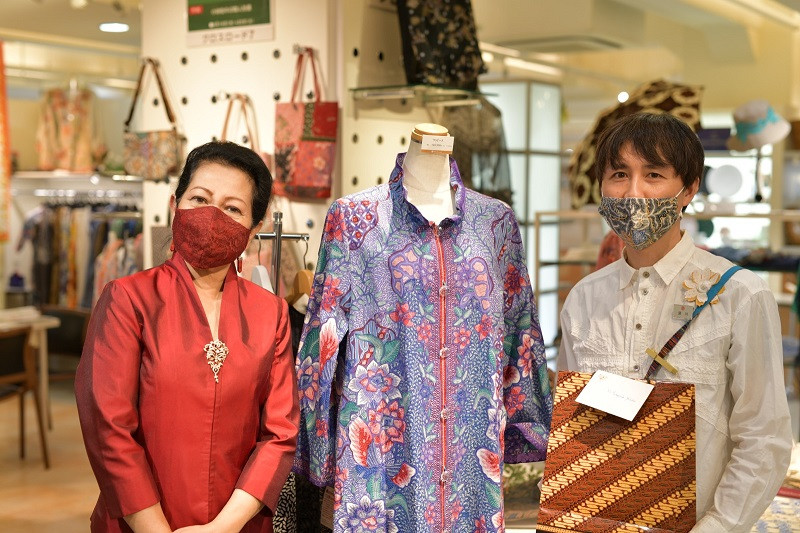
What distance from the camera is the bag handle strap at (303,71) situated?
3852mm

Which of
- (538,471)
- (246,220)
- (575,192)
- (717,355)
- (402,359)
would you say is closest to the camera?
(717,355)

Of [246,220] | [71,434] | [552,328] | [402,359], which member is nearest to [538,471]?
[402,359]

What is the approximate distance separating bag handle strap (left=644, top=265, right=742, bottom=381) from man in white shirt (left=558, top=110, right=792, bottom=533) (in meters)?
0.01

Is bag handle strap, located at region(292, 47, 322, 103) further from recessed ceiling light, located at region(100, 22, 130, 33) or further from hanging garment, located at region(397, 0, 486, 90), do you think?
recessed ceiling light, located at region(100, 22, 130, 33)

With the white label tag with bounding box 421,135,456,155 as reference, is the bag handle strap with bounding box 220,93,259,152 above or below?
above

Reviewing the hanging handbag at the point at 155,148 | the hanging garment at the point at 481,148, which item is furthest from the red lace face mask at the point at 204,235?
the hanging garment at the point at 481,148

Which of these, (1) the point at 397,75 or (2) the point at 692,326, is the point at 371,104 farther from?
(2) the point at 692,326

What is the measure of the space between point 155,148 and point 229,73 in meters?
0.54

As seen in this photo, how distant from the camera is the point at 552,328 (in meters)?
7.23

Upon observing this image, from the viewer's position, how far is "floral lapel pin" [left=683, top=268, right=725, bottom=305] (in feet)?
6.63

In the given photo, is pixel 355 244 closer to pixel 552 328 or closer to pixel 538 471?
pixel 538 471

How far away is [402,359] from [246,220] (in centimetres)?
52

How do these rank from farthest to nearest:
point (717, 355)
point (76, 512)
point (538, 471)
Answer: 1. point (76, 512)
2. point (538, 471)
3. point (717, 355)

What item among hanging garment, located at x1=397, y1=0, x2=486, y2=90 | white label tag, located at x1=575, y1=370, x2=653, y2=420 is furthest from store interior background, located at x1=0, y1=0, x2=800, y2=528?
white label tag, located at x1=575, y1=370, x2=653, y2=420
